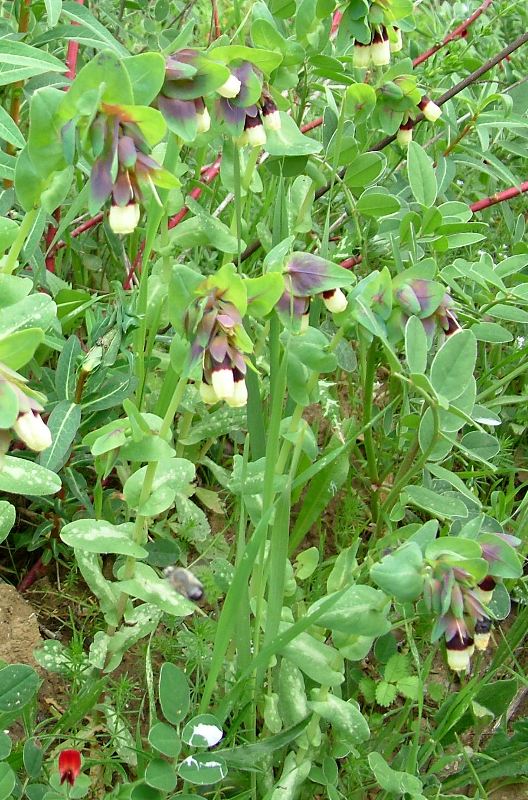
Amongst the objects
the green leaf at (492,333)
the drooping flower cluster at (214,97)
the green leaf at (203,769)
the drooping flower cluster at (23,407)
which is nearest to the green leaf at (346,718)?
the green leaf at (203,769)

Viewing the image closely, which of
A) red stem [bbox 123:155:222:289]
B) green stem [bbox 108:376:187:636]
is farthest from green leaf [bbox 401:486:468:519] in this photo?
red stem [bbox 123:155:222:289]

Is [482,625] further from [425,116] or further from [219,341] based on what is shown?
[425,116]

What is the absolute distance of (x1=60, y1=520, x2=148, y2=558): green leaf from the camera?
3.98 ft

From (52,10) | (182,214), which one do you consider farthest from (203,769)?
(182,214)

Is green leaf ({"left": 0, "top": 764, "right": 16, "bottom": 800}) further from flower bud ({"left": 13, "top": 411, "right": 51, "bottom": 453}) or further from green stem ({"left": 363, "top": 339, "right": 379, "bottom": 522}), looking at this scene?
green stem ({"left": 363, "top": 339, "right": 379, "bottom": 522})

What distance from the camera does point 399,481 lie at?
4.82 ft

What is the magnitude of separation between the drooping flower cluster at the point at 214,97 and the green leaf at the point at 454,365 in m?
0.40

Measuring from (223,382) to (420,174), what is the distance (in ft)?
2.53

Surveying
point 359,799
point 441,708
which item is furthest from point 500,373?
point 359,799

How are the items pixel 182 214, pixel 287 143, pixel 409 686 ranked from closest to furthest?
pixel 287 143 → pixel 409 686 → pixel 182 214

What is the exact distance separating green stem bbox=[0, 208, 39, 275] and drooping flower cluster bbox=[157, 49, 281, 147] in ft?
0.66

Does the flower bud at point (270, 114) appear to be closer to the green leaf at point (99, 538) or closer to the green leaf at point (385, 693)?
the green leaf at point (99, 538)

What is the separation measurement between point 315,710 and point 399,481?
0.39 metres

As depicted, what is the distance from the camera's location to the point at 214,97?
123cm
